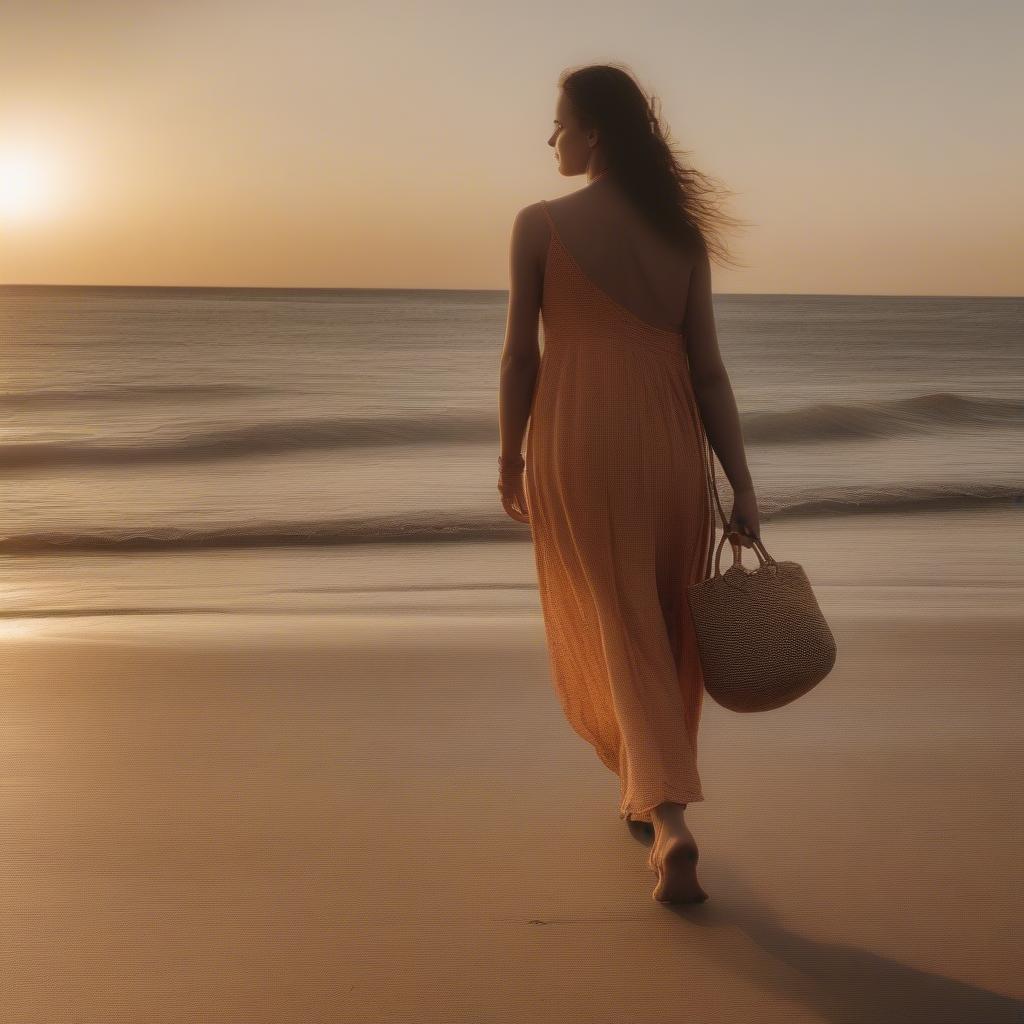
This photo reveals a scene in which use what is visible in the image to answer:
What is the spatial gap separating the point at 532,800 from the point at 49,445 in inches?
486

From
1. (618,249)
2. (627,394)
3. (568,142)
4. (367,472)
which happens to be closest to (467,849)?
(627,394)

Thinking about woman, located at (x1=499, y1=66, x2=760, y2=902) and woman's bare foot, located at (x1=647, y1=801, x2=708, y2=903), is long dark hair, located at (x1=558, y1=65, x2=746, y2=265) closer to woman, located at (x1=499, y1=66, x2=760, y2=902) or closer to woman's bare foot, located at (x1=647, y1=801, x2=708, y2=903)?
woman, located at (x1=499, y1=66, x2=760, y2=902)

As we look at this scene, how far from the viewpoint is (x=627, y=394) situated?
8.73 feet

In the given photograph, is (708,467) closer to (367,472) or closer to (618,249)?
(618,249)

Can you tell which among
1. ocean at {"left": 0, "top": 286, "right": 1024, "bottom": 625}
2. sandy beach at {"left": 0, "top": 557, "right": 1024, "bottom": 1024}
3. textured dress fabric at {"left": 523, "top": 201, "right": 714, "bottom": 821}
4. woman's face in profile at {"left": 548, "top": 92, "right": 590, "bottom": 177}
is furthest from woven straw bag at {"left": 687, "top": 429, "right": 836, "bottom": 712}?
ocean at {"left": 0, "top": 286, "right": 1024, "bottom": 625}

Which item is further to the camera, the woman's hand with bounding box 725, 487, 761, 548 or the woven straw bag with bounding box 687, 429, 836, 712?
the woman's hand with bounding box 725, 487, 761, 548

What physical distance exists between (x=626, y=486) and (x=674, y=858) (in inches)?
31.8

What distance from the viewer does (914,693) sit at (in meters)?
4.27

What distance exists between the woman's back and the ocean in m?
3.18

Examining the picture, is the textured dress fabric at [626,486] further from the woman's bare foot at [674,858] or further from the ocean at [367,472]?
the ocean at [367,472]

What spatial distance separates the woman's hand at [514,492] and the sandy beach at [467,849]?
0.83m

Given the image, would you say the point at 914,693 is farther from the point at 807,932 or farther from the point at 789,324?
the point at 789,324

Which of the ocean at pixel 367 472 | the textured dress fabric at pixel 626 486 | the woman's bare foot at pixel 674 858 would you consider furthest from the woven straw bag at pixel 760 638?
the ocean at pixel 367 472

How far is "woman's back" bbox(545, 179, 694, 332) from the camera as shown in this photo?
264 cm
